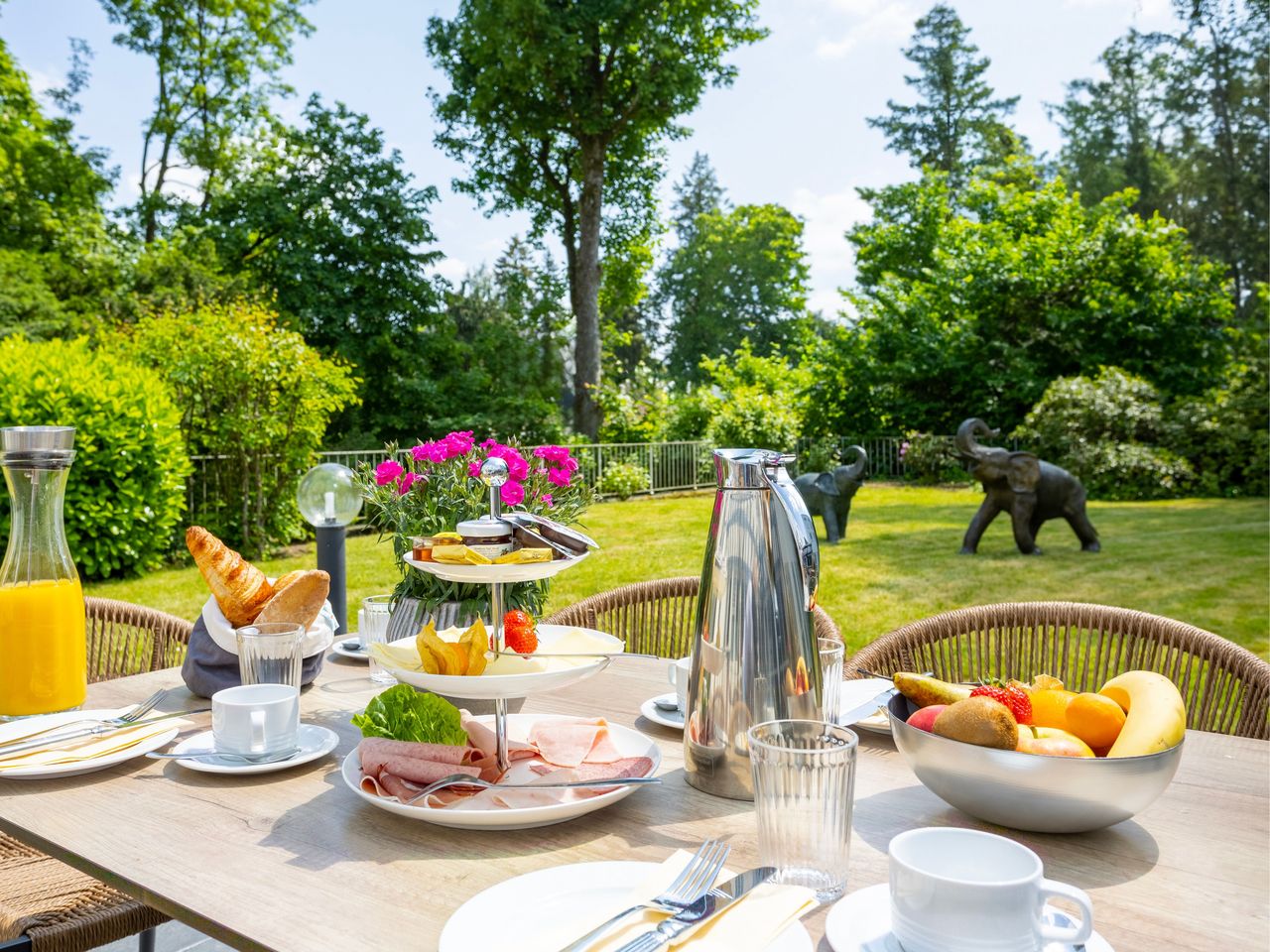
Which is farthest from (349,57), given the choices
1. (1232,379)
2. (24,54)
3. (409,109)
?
(1232,379)

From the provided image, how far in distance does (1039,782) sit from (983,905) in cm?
29

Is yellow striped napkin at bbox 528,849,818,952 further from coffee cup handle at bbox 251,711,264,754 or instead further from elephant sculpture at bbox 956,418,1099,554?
elephant sculpture at bbox 956,418,1099,554

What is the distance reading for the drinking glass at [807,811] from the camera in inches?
33.8

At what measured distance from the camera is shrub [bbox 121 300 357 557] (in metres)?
7.79

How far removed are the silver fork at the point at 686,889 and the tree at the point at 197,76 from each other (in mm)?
20568

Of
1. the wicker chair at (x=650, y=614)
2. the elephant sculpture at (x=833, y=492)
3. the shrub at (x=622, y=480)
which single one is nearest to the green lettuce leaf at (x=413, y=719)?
the wicker chair at (x=650, y=614)

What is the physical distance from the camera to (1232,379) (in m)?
13.7

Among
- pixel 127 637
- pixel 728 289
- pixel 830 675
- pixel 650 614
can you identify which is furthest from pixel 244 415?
pixel 728 289

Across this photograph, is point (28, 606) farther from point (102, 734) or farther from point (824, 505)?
point (824, 505)

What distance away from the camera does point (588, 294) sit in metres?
15.8

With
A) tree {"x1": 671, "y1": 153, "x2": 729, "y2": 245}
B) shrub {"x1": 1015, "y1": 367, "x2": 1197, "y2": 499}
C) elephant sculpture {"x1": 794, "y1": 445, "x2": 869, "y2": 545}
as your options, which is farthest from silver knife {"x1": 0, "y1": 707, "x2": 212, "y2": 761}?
tree {"x1": 671, "y1": 153, "x2": 729, "y2": 245}

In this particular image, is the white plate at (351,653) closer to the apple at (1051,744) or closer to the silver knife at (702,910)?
the silver knife at (702,910)

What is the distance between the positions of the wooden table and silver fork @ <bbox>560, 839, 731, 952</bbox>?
0.08m

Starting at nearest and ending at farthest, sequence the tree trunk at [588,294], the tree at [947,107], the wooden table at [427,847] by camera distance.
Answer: the wooden table at [427,847] < the tree trunk at [588,294] < the tree at [947,107]
